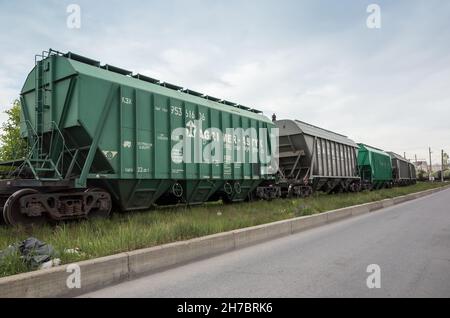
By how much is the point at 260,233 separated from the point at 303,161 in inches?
421

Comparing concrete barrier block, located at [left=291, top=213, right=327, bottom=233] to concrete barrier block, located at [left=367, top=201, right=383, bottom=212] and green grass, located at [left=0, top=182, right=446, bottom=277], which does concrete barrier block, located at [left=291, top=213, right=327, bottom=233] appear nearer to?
green grass, located at [left=0, top=182, right=446, bottom=277]

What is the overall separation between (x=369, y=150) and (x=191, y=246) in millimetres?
25308

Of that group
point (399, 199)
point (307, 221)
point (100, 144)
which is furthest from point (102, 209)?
point (399, 199)

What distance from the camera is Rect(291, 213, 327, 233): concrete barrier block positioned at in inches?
375

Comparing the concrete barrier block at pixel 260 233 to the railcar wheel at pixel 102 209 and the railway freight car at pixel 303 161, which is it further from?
the railway freight car at pixel 303 161

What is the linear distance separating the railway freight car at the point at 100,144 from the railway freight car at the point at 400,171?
31.8 meters

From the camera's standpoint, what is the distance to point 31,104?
9.63 m

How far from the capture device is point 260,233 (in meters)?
8.10

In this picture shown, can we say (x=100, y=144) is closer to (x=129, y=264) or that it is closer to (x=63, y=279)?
(x=129, y=264)

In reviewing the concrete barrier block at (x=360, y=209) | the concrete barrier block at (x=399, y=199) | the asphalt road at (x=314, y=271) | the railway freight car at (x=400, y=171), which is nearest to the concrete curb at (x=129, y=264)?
the asphalt road at (x=314, y=271)

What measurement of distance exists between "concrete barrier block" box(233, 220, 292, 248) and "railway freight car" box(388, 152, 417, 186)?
3214 centimetres
